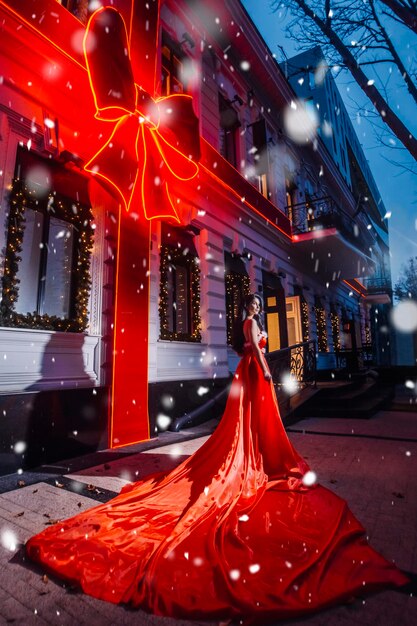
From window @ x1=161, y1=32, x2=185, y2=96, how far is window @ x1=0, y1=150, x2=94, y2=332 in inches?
186

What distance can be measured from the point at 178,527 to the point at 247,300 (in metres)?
2.60

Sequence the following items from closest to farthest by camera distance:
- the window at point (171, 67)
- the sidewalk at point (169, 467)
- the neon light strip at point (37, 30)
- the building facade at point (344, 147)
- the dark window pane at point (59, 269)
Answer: the sidewalk at point (169, 467), the neon light strip at point (37, 30), the dark window pane at point (59, 269), the window at point (171, 67), the building facade at point (344, 147)

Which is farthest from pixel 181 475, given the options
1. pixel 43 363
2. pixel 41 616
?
pixel 43 363

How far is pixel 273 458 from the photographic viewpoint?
3701 millimetres

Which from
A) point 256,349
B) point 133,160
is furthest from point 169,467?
point 133,160

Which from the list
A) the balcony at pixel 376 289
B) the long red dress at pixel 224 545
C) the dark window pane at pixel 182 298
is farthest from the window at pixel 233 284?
the balcony at pixel 376 289

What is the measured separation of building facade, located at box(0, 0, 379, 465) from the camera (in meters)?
4.89

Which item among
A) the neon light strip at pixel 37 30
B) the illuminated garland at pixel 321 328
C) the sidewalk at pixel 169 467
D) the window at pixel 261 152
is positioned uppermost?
the window at pixel 261 152

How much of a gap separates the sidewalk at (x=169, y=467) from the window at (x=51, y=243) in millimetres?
2268

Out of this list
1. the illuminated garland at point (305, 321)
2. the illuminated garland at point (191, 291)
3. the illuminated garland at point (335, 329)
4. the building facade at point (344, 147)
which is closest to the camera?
the illuminated garland at point (191, 291)

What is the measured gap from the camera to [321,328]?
15.9 metres

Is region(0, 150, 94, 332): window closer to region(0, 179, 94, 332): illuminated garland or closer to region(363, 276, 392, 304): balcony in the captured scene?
region(0, 179, 94, 332): illuminated garland

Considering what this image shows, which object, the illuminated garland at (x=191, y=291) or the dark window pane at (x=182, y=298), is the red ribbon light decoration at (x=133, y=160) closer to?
the illuminated garland at (x=191, y=291)

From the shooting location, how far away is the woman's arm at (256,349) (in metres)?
3.96
